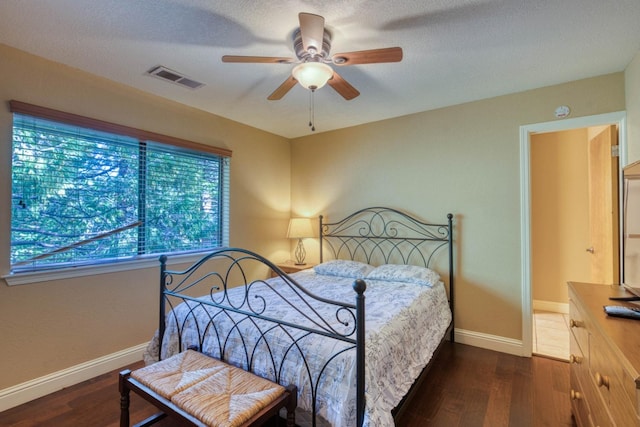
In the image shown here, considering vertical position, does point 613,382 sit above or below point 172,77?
below

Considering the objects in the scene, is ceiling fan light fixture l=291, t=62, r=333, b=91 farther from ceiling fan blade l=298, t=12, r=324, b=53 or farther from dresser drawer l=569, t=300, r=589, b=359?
dresser drawer l=569, t=300, r=589, b=359

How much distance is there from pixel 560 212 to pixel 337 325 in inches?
150

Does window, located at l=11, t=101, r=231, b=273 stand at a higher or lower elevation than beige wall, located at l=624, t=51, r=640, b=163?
lower

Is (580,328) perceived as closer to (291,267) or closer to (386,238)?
(386,238)

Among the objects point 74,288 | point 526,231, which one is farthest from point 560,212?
point 74,288

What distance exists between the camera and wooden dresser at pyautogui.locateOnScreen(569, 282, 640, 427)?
96 centimetres

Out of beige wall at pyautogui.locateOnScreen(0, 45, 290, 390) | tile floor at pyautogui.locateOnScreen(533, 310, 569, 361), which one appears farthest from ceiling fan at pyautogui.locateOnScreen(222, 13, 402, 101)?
tile floor at pyautogui.locateOnScreen(533, 310, 569, 361)

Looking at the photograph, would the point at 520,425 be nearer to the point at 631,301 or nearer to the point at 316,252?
the point at 631,301

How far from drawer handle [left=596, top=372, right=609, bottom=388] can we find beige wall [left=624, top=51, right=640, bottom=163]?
175cm

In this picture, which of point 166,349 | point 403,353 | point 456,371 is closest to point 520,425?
point 456,371

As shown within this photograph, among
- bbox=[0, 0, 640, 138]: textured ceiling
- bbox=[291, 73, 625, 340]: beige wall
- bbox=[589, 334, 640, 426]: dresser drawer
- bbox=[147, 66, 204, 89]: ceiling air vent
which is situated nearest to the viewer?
bbox=[589, 334, 640, 426]: dresser drawer

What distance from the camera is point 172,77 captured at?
8.23ft

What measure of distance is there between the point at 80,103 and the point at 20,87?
0.34 m

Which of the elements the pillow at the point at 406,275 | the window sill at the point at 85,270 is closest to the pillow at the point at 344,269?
the pillow at the point at 406,275
